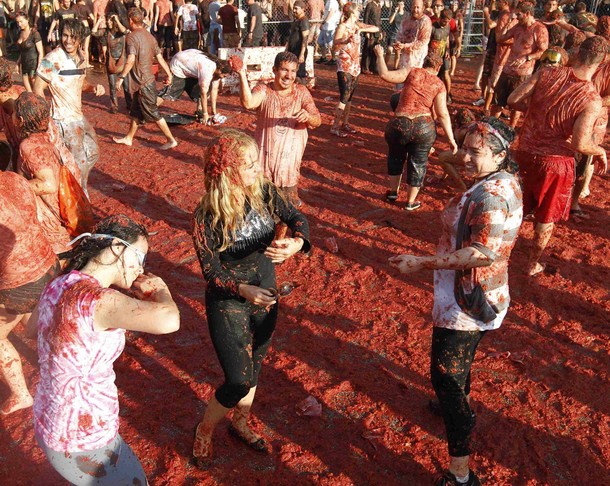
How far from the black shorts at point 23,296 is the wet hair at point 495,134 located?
9.85 feet

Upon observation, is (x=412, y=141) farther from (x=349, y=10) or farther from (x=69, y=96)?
(x=349, y=10)

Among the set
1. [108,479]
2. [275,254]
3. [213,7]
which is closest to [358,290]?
[275,254]

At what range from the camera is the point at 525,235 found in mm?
7359

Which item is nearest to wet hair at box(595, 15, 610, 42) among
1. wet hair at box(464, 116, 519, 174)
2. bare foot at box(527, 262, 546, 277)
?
bare foot at box(527, 262, 546, 277)

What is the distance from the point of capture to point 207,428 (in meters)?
3.84

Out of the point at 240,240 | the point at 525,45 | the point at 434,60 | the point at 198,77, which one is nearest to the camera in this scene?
the point at 240,240

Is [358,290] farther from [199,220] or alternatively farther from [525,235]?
[199,220]

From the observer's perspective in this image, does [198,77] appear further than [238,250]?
Yes

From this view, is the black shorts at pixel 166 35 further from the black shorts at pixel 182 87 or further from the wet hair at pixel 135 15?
the wet hair at pixel 135 15

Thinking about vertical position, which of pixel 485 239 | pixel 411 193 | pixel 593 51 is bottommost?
pixel 411 193

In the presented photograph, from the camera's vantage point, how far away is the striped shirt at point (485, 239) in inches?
123

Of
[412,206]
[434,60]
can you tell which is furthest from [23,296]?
[434,60]

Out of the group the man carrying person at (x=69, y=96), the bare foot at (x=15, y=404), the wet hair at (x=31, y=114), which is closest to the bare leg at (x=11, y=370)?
the bare foot at (x=15, y=404)

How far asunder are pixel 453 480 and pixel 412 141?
15.1ft
